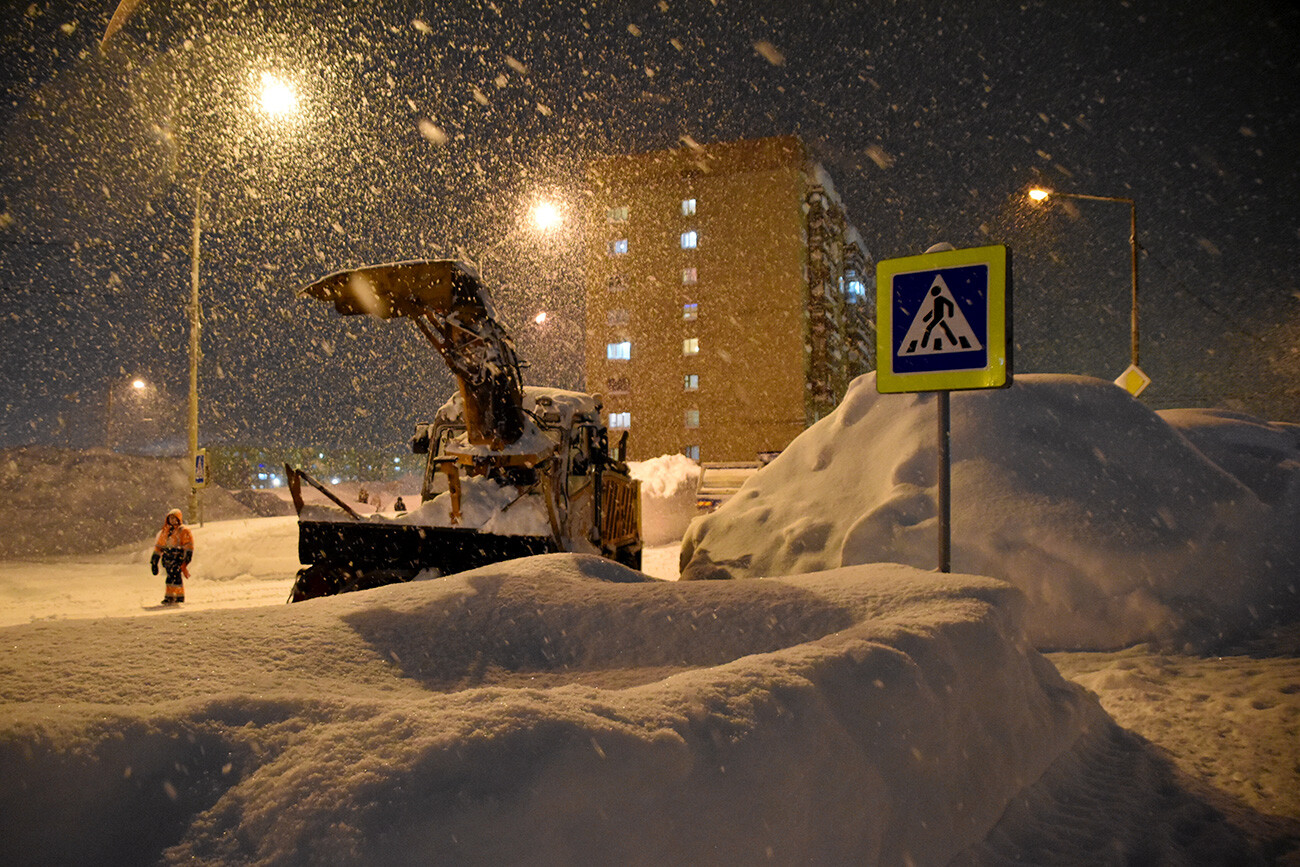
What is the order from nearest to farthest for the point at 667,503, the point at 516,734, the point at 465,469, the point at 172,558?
the point at 516,734 → the point at 465,469 → the point at 172,558 → the point at 667,503

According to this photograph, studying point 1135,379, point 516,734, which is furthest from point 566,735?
point 1135,379

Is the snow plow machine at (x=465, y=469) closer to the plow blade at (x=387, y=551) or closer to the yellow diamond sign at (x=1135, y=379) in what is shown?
the plow blade at (x=387, y=551)

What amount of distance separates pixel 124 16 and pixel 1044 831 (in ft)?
57.9

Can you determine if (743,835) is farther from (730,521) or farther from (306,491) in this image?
(306,491)

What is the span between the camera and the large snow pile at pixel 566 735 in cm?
166

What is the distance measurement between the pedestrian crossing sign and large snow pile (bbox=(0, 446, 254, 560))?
1884 centimetres

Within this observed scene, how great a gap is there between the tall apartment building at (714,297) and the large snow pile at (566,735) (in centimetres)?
3877

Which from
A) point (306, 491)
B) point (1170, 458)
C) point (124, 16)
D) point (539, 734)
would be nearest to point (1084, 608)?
point (1170, 458)

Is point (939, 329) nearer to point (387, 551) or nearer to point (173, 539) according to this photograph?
point (387, 551)

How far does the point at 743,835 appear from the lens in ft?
6.37

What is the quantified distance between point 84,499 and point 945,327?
2969 centimetres

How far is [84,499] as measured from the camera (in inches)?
997

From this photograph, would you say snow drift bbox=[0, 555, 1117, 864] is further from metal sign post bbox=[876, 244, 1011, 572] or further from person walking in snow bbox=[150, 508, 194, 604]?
A: person walking in snow bbox=[150, 508, 194, 604]

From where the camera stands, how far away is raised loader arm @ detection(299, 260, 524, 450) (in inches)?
287
